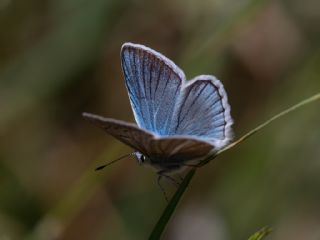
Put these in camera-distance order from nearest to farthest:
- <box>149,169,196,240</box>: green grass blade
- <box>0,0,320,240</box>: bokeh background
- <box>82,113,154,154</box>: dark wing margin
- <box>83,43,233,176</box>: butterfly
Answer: <box>149,169,196,240</box>: green grass blade < <box>82,113,154,154</box>: dark wing margin < <box>83,43,233,176</box>: butterfly < <box>0,0,320,240</box>: bokeh background

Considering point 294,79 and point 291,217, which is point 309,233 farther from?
point 294,79

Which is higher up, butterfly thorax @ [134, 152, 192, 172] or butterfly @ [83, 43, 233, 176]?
butterfly @ [83, 43, 233, 176]

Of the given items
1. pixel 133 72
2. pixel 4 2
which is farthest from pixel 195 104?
pixel 4 2

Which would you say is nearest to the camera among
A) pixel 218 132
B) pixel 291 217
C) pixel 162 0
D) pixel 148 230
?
pixel 218 132

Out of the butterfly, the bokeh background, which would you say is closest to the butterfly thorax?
the butterfly

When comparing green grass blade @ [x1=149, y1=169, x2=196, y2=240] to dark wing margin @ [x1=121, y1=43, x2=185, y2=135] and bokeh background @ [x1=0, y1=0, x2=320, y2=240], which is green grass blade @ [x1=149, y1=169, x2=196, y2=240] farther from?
bokeh background @ [x1=0, y1=0, x2=320, y2=240]

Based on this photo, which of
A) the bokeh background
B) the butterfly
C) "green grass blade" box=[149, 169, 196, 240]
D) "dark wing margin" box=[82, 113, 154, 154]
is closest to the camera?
"green grass blade" box=[149, 169, 196, 240]

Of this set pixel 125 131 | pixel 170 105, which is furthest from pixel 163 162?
pixel 125 131

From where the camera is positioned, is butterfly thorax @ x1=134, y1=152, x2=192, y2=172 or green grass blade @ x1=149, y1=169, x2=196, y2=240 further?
butterfly thorax @ x1=134, y1=152, x2=192, y2=172
